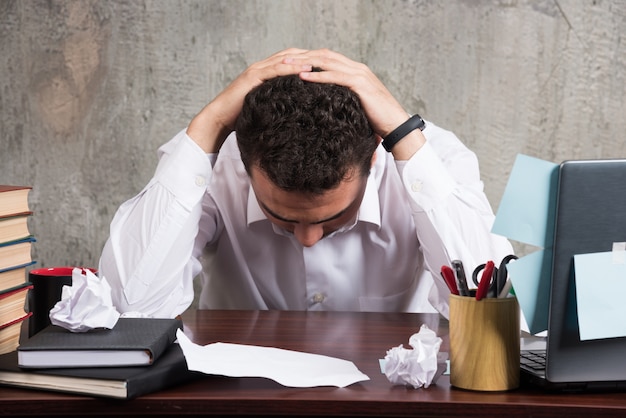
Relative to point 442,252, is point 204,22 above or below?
above

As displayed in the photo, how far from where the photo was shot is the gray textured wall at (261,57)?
2703 millimetres

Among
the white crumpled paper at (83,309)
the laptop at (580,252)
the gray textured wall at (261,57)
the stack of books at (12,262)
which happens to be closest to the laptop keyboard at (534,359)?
the laptop at (580,252)

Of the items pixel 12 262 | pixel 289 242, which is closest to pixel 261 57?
pixel 289 242

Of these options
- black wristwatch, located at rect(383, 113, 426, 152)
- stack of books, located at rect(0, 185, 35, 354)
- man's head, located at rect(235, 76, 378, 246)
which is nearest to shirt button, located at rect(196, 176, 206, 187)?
man's head, located at rect(235, 76, 378, 246)

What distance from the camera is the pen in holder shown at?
3.16 ft

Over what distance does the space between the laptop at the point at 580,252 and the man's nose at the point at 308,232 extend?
63 cm

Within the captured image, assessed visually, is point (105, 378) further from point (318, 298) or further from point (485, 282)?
point (318, 298)

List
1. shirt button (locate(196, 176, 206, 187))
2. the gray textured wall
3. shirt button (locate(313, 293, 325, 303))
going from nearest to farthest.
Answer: shirt button (locate(196, 176, 206, 187)) → shirt button (locate(313, 293, 325, 303)) → the gray textured wall

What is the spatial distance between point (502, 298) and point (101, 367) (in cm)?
52

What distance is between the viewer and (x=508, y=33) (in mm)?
2713

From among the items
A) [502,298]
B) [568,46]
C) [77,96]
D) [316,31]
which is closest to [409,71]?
[316,31]

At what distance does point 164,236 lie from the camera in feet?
5.36

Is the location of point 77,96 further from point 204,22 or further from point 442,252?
point 442,252

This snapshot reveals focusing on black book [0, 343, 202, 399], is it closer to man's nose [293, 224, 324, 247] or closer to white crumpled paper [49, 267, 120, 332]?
white crumpled paper [49, 267, 120, 332]
